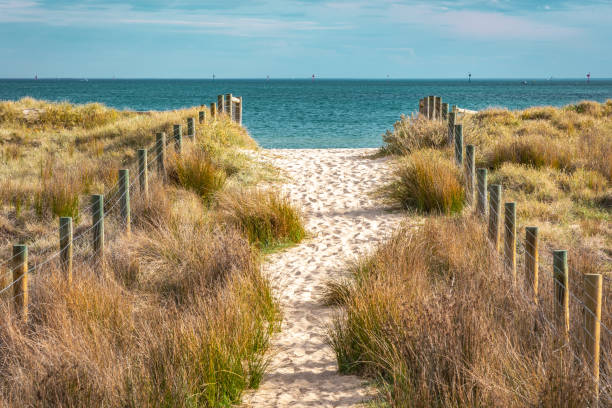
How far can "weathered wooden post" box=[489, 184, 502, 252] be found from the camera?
5871mm

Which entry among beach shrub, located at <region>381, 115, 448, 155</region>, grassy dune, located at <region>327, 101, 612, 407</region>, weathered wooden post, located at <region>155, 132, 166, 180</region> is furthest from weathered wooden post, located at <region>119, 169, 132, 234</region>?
beach shrub, located at <region>381, 115, 448, 155</region>

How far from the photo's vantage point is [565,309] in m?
3.94

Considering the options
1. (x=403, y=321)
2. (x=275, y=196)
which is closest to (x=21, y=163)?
(x=275, y=196)

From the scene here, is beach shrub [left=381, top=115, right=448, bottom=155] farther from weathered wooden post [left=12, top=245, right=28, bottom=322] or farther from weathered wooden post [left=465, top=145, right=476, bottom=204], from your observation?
weathered wooden post [left=12, top=245, right=28, bottom=322]

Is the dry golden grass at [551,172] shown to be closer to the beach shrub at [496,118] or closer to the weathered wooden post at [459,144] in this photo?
the weathered wooden post at [459,144]

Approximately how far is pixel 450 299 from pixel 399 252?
1.77 m

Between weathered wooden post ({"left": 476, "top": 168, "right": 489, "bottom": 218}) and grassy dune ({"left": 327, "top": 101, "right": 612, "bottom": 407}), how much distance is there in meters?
0.36

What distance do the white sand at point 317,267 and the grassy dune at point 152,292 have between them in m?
0.23

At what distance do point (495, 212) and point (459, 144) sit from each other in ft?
15.8

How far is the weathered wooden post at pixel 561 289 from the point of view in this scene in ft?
12.6

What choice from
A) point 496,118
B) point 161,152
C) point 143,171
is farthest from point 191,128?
point 496,118

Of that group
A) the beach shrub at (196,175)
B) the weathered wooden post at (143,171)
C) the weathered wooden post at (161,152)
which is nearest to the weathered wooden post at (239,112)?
the beach shrub at (196,175)

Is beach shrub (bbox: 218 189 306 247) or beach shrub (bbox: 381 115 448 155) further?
beach shrub (bbox: 381 115 448 155)

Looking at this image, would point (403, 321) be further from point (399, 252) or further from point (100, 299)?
point (100, 299)
